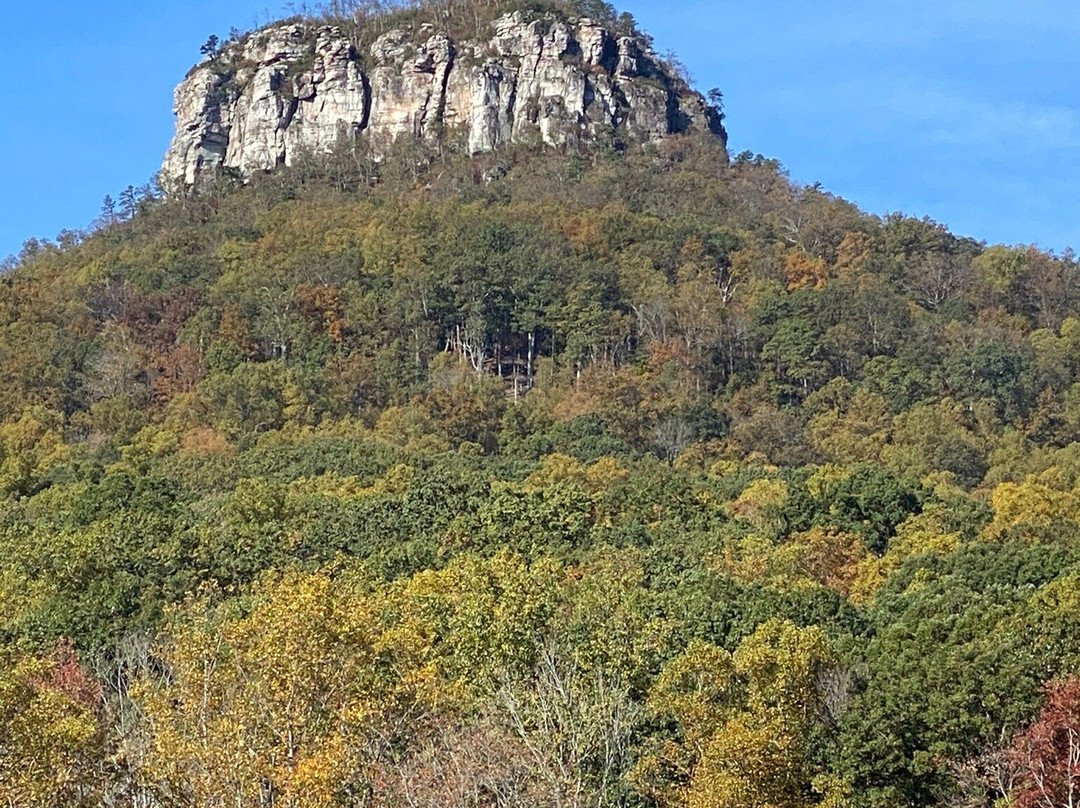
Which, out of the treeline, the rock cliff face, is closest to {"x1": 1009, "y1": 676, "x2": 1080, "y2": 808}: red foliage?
the treeline

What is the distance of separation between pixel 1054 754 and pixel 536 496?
29544mm

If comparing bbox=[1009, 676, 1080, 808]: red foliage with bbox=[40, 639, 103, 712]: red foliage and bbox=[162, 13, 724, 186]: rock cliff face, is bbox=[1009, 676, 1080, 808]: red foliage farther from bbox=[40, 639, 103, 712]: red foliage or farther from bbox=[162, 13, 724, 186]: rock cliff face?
bbox=[162, 13, 724, 186]: rock cliff face

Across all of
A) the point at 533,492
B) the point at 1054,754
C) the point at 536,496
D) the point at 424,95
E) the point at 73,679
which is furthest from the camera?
the point at 424,95

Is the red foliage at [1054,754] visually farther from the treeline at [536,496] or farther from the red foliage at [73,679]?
the red foliage at [73,679]

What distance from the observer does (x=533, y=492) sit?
54438 millimetres

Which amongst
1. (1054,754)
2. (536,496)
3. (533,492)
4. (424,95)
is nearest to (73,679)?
(1054,754)

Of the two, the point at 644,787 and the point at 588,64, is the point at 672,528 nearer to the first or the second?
the point at 644,787

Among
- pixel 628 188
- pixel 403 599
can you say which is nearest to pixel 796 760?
pixel 403 599

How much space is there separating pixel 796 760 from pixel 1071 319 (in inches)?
2726

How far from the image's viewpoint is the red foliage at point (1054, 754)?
982 inches

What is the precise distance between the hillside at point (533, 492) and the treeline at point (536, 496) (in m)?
0.14

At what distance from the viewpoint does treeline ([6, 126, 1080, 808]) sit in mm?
25906

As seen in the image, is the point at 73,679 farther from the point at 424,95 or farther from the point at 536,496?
the point at 424,95

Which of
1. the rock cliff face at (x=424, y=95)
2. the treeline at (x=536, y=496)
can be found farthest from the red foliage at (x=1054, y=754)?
the rock cliff face at (x=424, y=95)
